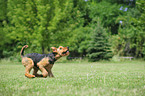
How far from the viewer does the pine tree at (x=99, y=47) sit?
21.4 metres

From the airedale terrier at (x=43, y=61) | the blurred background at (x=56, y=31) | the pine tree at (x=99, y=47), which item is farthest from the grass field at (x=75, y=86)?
the pine tree at (x=99, y=47)

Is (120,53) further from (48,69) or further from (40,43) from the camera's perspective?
(48,69)

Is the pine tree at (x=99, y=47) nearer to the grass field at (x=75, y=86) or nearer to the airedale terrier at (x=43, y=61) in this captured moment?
the grass field at (x=75, y=86)

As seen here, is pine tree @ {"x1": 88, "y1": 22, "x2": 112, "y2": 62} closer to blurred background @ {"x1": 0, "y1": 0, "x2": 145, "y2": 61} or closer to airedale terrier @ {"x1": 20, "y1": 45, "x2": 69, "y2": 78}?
blurred background @ {"x1": 0, "y1": 0, "x2": 145, "y2": 61}

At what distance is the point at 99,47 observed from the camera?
846 inches

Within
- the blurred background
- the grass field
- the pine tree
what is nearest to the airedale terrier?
the grass field

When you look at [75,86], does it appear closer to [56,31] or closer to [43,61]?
[43,61]

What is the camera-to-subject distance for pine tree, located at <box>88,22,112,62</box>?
21.4 meters

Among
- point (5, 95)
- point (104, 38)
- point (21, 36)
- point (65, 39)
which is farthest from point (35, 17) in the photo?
point (5, 95)

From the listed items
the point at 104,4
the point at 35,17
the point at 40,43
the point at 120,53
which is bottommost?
the point at 120,53

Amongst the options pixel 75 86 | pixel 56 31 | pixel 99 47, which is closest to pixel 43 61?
pixel 75 86

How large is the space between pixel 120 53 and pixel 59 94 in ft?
78.3

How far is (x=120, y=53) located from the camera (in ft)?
85.9

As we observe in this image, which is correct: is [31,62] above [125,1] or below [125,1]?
below
